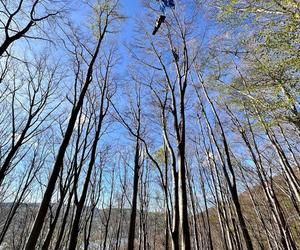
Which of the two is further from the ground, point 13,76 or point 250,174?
point 13,76

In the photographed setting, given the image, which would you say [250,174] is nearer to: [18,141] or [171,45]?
[171,45]

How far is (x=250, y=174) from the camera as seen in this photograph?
12.0 m

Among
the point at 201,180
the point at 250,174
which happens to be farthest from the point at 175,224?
the point at 201,180

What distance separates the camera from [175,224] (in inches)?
171

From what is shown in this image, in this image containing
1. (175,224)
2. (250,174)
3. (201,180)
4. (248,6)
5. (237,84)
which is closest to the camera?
(175,224)

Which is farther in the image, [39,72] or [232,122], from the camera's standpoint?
[232,122]

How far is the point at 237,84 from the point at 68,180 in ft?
29.8

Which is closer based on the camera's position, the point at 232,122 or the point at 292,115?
the point at 292,115

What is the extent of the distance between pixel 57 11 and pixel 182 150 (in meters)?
5.83

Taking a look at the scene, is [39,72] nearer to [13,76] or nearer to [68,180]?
[13,76]

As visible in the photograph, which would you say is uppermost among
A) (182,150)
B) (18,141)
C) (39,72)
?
(39,72)

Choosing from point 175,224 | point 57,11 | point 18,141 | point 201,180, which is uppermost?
point 57,11

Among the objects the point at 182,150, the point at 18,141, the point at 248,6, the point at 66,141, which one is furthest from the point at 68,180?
the point at 248,6

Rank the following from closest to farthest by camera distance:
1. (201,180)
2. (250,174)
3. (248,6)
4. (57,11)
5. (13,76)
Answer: (248,6) < (57,11) < (13,76) < (250,174) < (201,180)
